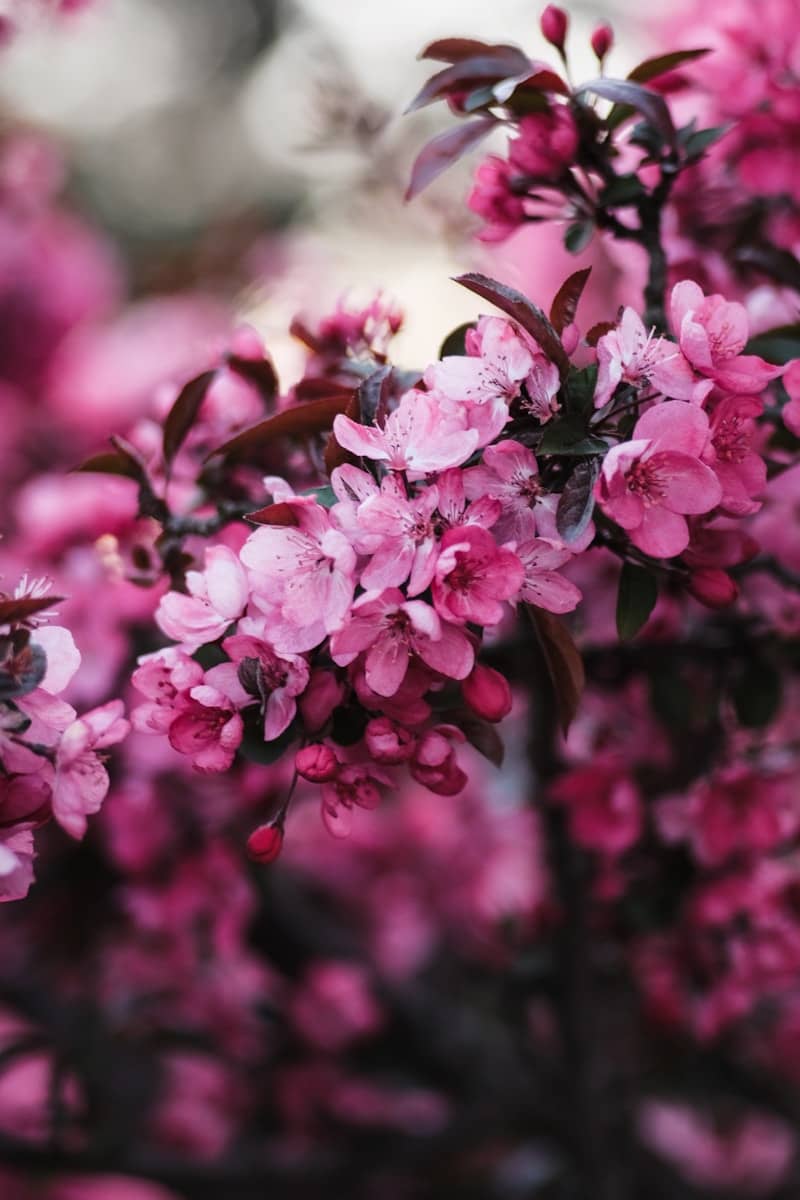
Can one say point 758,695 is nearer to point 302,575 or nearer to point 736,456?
point 736,456

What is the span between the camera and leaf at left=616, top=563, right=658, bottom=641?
57 cm

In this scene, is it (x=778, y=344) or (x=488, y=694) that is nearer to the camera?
(x=488, y=694)

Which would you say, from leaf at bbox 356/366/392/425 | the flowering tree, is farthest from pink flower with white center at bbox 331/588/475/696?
leaf at bbox 356/366/392/425

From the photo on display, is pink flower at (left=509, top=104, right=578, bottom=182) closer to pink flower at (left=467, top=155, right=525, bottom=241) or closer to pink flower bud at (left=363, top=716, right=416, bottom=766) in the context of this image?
pink flower at (left=467, top=155, right=525, bottom=241)

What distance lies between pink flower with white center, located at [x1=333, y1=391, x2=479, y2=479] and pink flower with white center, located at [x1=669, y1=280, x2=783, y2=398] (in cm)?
11

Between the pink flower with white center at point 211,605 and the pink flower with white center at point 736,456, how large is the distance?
0.77ft

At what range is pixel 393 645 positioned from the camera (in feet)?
1.75

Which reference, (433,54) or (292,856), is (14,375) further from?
(433,54)

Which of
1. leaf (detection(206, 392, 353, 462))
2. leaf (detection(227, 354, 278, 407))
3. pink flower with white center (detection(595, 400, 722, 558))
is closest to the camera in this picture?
pink flower with white center (detection(595, 400, 722, 558))

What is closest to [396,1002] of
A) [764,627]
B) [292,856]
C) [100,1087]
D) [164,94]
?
[292,856]

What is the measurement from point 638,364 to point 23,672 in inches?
12.5

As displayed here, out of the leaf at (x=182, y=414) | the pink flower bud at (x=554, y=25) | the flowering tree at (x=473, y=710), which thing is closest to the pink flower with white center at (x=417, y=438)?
the flowering tree at (x=473, y=710)

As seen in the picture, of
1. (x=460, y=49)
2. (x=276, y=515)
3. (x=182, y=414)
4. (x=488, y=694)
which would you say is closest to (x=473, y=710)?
(x=488, y=694)

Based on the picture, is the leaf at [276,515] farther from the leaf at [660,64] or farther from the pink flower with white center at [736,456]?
the leaf at [660,64]
